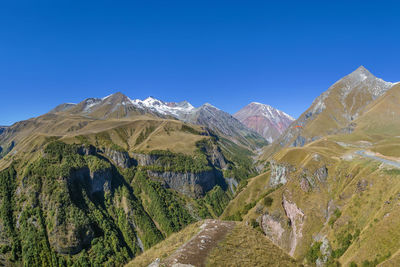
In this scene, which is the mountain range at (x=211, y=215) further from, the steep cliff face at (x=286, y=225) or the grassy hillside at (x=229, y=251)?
the steep cliff face at (x=286, y=225)

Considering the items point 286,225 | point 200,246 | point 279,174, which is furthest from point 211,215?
point 200,246

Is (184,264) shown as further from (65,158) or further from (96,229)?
(65,158)

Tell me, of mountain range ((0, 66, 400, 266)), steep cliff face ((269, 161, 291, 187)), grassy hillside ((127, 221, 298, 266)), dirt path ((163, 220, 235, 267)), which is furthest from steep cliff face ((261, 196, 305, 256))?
dirt path ((163, 220, 235, 267))

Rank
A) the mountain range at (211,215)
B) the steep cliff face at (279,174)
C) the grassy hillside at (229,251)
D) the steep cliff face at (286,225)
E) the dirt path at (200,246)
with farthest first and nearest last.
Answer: the steep cliff face at (279,174)
the steep cliff face at (286,225)
the mountain range at (211,215)
the grassy hillside at (229,251)
the dirt path at (200,246)

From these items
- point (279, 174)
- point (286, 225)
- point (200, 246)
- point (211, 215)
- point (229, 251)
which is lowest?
point (286, 225)

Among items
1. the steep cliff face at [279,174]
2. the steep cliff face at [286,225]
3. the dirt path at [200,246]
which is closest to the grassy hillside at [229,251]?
the dirt path at [200,246]

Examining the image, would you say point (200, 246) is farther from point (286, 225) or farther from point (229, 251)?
point (286, 225)

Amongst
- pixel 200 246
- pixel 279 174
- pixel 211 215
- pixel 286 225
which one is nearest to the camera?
pixel 200 246

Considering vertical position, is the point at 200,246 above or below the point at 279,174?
above

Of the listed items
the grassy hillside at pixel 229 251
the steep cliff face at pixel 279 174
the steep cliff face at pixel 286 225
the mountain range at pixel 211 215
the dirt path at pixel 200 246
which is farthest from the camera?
the steep cliff face at pixel 279 174
